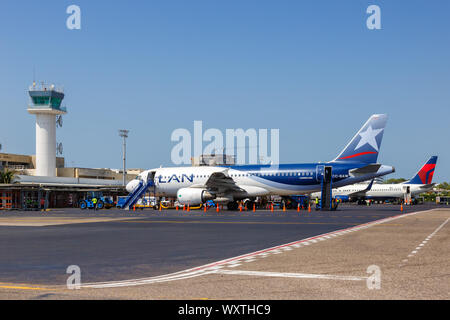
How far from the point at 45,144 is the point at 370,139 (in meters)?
68.4

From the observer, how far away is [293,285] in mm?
9398

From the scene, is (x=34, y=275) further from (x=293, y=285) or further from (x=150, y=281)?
(x=293, y=285)

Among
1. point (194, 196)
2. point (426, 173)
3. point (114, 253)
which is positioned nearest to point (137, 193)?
point (194, 196)

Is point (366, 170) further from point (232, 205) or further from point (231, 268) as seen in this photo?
point (231, 268)

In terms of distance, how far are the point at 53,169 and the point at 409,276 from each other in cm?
9619

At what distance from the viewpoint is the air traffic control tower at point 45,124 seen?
9762cm

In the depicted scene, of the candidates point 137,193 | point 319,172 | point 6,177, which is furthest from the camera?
point 6,177

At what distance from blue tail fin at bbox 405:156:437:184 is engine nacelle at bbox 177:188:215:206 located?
171ft

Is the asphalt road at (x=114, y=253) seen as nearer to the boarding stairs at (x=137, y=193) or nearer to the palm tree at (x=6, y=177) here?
the boarding stairs at (x=137, y=193)

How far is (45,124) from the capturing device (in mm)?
98938

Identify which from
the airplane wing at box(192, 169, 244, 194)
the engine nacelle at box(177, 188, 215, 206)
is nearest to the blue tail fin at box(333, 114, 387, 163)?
the airplane wing at box(192, 169, 244, 194)

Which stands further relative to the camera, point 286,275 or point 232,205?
point 232,205

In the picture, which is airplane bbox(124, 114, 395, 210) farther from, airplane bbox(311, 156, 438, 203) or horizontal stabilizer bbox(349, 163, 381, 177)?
→ airplane bbox(311, 156, 438, 203)
